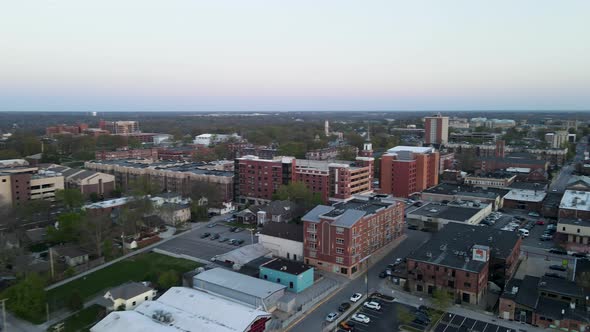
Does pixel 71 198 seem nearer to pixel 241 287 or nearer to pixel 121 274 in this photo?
pixel 121 274

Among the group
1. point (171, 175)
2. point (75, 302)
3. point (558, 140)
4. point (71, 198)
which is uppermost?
point (558, 140)

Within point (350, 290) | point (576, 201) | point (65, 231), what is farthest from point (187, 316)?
point (576, 201)

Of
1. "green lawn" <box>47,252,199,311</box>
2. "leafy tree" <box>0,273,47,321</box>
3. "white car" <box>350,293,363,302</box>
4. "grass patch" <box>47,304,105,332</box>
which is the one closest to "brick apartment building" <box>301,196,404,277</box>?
"white car" <box>350,293,363,302</box>

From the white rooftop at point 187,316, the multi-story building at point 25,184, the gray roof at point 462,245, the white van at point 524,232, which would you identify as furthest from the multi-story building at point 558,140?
the multi-story building at point 25,184

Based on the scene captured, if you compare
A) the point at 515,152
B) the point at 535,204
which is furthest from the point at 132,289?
the point at 515,152

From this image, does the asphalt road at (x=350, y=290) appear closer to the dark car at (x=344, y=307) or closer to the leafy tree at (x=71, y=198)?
the dark car at (x=344, y=307)
